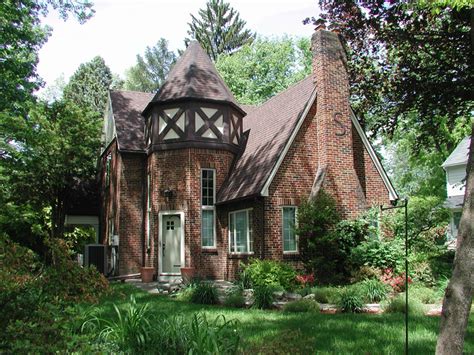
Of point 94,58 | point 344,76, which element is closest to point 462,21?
point 344,76

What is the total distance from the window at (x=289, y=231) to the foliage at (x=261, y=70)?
21.2m

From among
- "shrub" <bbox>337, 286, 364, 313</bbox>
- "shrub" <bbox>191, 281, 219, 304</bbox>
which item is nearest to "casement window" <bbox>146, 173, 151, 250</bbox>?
"shrub" <bbox>191, 281, 219, 304</bbox>

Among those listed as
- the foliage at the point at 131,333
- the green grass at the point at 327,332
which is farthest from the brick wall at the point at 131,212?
the foliage at the point at 131,333

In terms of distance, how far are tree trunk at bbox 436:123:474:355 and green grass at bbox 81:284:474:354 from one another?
1.98 meters

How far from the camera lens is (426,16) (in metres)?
12.4

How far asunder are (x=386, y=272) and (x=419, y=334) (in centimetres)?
601

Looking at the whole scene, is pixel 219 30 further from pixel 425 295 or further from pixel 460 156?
pixel 425 295

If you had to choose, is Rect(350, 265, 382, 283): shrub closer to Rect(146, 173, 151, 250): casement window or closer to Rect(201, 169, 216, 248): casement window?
Rect(201, 169, 216, 248): casement window

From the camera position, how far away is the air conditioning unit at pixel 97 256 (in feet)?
65.5

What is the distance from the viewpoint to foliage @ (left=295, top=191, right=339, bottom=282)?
13.9 meters

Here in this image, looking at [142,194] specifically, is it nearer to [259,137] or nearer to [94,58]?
[259,137]

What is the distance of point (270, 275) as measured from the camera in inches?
520

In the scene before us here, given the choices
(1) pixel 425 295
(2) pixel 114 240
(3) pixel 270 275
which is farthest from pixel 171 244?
(1) pixel 425 295

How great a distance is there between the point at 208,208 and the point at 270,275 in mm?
5330
